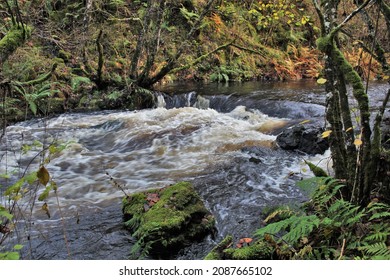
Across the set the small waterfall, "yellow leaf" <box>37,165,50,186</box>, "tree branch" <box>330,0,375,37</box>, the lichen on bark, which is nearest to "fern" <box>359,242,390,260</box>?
"tree branch" <box>330,0,375,37</box>

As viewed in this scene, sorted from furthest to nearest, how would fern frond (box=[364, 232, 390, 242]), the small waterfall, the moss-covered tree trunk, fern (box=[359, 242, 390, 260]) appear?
the small waterfall → the moss-covered tree trunk → fern frond (box=[364, 232, 390, 242]) → fern (box=[359, 242, 390, 260])

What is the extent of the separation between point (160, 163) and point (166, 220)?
2.67 m

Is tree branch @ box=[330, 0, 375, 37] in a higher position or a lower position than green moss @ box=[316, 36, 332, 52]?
→ higher

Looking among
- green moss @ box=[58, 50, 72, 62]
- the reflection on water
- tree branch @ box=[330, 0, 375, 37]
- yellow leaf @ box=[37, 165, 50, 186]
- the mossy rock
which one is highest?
tree branch @ box=[330, 0, 375, 37]

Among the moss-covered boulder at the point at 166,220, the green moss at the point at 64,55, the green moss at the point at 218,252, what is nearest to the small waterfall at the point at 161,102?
the green moss at the point at 64,55

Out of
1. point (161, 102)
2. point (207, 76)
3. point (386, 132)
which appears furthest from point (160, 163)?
point (207, 76)

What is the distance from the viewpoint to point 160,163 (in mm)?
6078

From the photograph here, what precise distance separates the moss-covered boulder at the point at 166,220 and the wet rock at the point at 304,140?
3311 mm

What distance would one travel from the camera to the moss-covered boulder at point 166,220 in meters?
3.31

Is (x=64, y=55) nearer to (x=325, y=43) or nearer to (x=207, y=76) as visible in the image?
(x=207, y=76)

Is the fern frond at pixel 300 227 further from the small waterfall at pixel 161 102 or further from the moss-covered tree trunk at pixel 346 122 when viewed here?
the small waterfall at pixel 161 102

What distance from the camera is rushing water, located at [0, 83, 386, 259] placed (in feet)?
12.2

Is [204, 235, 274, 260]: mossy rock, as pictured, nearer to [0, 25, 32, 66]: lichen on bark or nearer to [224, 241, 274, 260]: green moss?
[224, 241, 274, 260]: green moss

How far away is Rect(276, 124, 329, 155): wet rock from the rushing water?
0.23 metres
